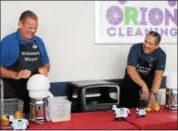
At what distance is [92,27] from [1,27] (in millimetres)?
967

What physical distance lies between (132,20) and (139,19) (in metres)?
0.09

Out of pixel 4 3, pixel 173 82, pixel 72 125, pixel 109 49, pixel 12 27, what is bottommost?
pixel 72 125

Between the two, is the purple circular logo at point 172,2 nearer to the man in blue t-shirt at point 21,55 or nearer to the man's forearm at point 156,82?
the man's forearm at point 156,82

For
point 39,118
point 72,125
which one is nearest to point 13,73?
point 39,118

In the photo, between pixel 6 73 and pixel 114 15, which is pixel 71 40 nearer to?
pixel 114 15

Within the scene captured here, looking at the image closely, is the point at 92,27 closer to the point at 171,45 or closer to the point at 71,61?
the point at 71,61

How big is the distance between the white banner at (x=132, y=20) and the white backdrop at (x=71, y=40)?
0.08m

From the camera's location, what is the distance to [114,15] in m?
3.42

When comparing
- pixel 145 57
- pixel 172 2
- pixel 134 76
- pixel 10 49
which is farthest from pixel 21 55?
pixel 172 2

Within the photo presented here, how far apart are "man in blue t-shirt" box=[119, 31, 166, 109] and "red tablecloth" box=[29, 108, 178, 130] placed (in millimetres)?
416

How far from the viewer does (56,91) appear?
129 inches

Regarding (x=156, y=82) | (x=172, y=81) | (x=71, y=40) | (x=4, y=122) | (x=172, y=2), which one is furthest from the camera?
(x=172, y=2)

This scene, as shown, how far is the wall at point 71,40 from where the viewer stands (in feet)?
9.95

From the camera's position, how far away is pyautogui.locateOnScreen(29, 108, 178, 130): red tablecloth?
2.04 m
